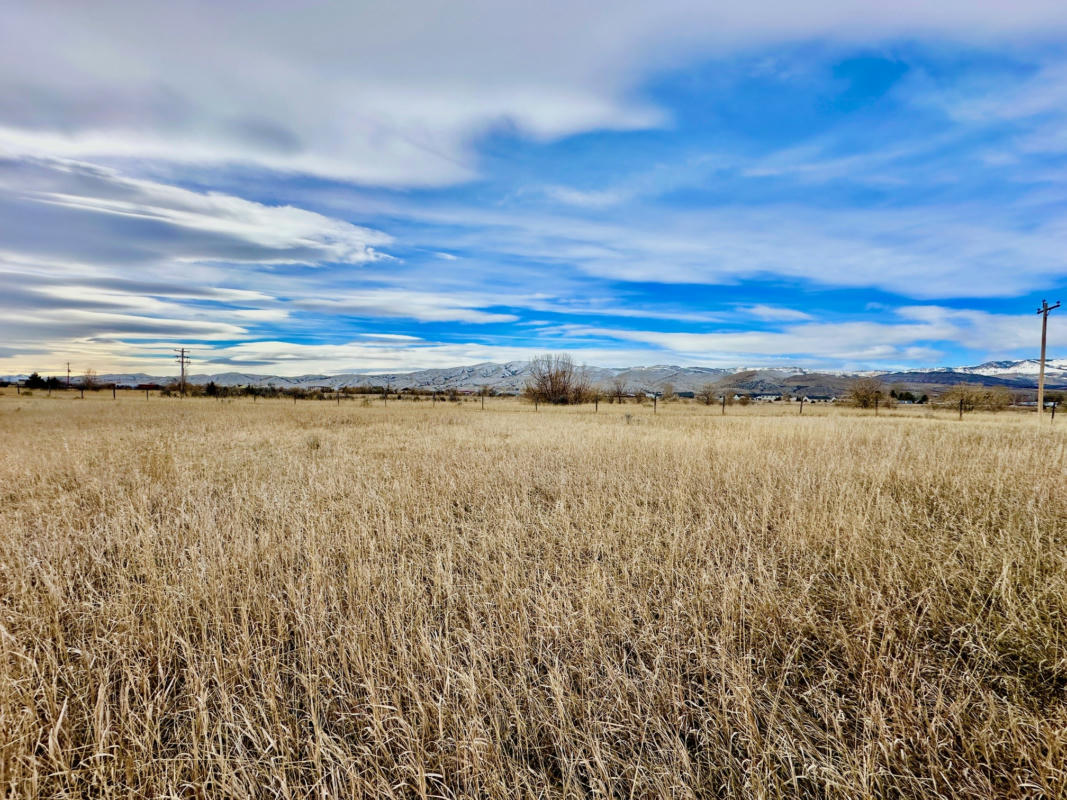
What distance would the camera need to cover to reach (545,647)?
3436mm

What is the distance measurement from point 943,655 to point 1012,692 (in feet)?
1.29

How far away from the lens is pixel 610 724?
8.48 ft

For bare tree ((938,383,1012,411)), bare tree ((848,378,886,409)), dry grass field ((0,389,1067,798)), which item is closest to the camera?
dry grass field ((0,389,1067,798))

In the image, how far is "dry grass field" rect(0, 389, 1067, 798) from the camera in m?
2.32

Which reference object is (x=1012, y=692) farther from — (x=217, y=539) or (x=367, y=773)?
(x=217, y=539)

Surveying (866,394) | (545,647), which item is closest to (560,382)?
(866,394)

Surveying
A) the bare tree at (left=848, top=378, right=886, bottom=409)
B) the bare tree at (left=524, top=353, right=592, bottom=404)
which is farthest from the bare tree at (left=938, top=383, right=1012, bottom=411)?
the bare tree at (left=524, top=353, right=592, bottom=404)

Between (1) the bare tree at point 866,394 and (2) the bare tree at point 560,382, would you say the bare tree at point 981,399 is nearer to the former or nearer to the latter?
(1) the bare tree at point 866,394

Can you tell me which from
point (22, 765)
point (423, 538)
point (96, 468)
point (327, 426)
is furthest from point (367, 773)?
point (327, 426)

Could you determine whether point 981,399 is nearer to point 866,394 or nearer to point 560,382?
point 866,394

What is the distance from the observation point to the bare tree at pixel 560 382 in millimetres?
52812

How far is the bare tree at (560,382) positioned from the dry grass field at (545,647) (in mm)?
45635

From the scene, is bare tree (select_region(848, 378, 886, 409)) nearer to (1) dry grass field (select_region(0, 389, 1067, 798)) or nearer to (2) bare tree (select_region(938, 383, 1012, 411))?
(2) bare tree (select_region(938, 383, 1012, 411))

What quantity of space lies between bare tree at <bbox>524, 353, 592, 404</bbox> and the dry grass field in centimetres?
4564
